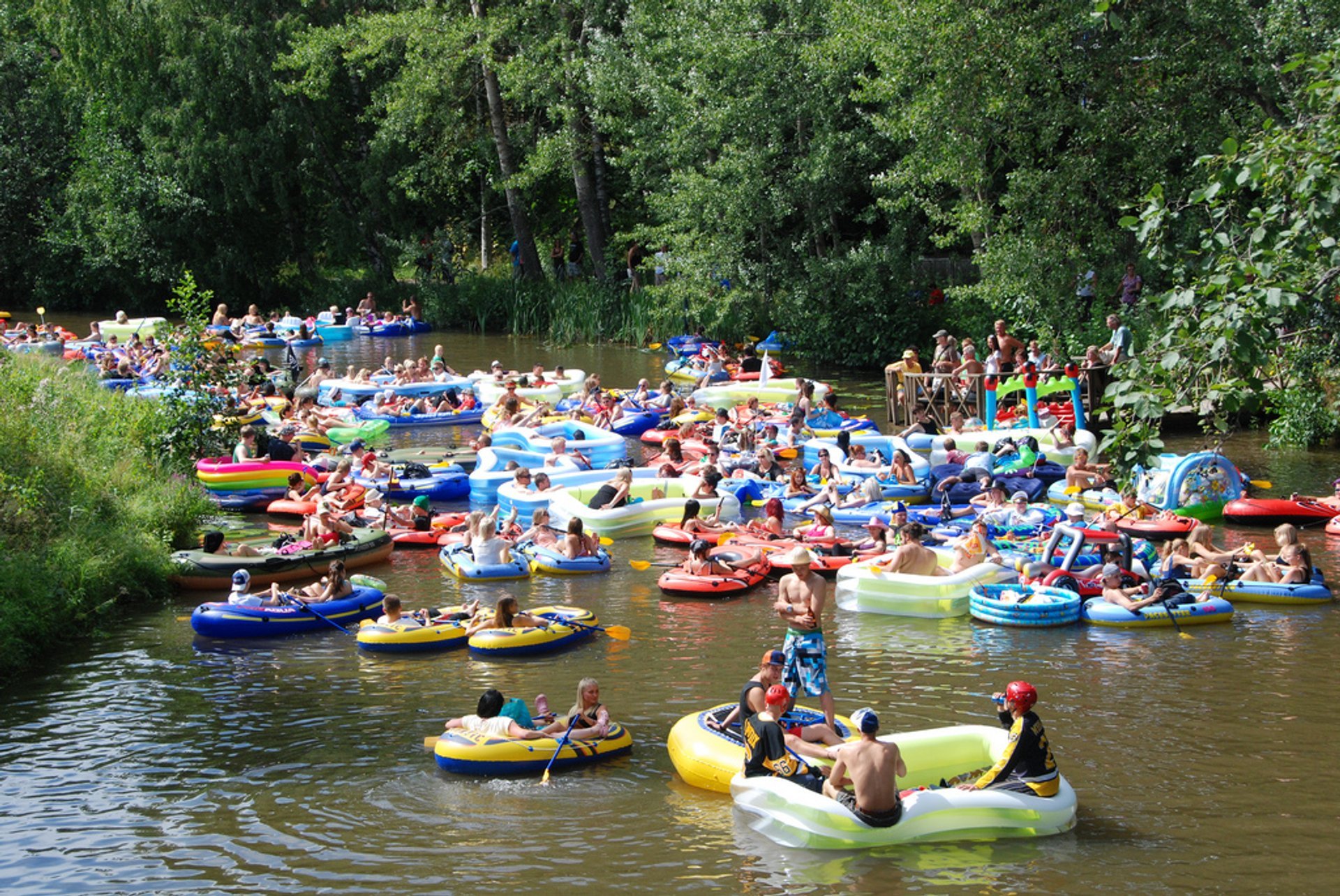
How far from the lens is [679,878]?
949cm

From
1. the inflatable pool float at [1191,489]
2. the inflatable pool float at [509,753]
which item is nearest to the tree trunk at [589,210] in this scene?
the inflatable pool float at [1191,489]

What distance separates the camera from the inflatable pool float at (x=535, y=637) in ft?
47.3

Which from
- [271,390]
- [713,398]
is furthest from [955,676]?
[271,390]

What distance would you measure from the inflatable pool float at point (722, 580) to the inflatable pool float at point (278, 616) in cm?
357

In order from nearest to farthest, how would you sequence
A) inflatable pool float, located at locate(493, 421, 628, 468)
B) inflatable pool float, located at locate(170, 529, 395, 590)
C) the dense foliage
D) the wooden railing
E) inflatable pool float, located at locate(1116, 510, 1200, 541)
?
inflatable pool float, located at locate(170, 529, 395, 590) < inflatable pool float, located at locate(1116, 510, 1200, 541) < inflatable pool float, located at locate(493, 421, 628, 468) < the dense foliage < the wooden railing

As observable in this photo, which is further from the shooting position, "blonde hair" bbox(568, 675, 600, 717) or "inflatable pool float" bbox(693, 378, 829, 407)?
"inflatable pool float" bbox(693, 378, 829, 407)

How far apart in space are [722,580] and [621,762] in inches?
205

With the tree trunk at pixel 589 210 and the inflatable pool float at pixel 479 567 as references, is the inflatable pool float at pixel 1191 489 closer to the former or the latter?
the inflatable pool float at pixel 479 567

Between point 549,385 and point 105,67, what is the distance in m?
23.3

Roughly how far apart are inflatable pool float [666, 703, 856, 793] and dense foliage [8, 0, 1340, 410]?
6565mm

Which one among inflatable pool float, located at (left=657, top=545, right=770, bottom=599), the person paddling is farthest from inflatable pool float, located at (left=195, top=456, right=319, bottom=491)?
the person paddling

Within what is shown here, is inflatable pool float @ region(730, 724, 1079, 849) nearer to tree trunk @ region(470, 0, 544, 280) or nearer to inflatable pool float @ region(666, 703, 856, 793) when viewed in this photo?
inflatable pool float @ region(666, 703, 856, 793)

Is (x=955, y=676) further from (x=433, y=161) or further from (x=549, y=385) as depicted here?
(x=433, y=161)

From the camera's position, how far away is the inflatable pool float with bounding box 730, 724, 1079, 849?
9.81 metres
